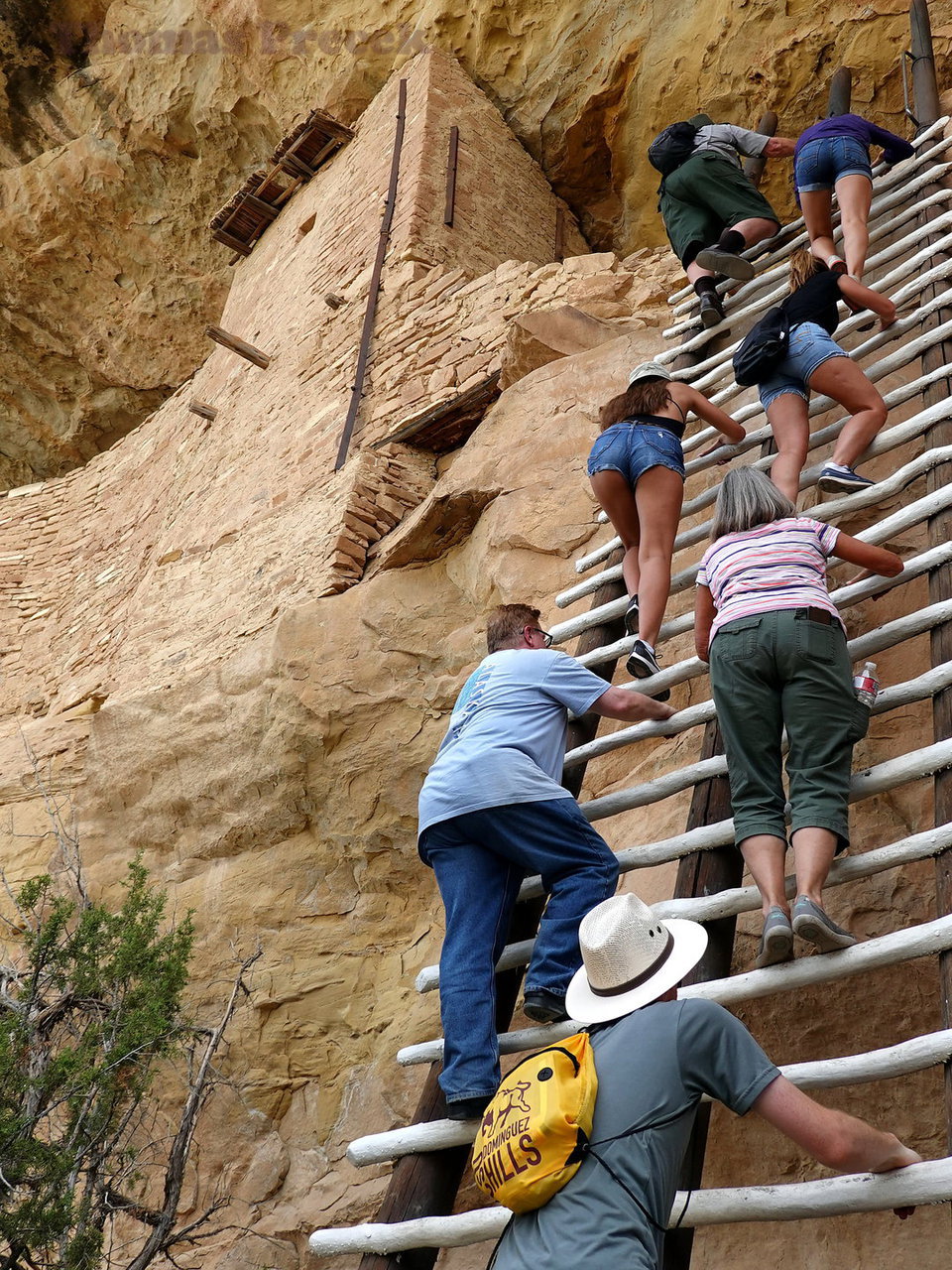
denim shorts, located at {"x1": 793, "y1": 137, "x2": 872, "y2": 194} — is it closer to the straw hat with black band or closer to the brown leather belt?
the brown leather belt

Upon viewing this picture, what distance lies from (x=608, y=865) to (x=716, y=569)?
632 mm

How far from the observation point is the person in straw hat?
1.68 m

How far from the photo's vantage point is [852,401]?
3367 mm

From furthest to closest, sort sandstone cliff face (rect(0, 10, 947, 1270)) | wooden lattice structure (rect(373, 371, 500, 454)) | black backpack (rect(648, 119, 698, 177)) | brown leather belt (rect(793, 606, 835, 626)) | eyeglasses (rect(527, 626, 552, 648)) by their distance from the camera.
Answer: wooden lattice structure (rect(373, 371, 500, 454)) < black backpack (rect(648, 119, 698, 177)) < sandstone cliff face (rect(0, 10, 947, 1270)) < eyeglasses (rect(527, 626, 552, 648)) < brown leather belt (rect(793, 606, 835, 626))

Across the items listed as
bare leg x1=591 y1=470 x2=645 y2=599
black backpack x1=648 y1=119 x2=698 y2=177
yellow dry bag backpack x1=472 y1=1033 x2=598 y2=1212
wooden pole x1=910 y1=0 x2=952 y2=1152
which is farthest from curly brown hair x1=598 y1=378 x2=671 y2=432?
yellow dry bag backpack x1=472 y1=1033 x2=598 y2=1212

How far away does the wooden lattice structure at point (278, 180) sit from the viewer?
31.1ft

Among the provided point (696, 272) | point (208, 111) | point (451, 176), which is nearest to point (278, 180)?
point (208, 111)

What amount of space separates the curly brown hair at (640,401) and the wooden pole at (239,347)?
467cm

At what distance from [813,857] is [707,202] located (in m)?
3.70

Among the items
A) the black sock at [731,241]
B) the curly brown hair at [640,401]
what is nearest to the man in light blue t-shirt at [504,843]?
the curly brown hair at [640,401]

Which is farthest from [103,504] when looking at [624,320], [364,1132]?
[364,1132]

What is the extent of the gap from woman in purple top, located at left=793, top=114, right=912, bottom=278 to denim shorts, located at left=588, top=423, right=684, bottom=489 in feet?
4.02

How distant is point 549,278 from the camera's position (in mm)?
6086

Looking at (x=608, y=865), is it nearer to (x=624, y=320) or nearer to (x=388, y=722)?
(x=388, y=722)
